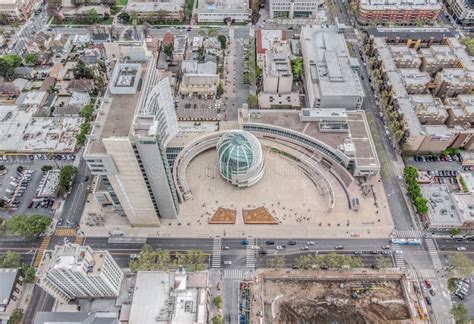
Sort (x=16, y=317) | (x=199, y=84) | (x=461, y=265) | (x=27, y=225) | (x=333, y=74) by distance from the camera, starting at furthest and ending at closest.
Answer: (x=199, y=84) < (x=333, y=74) < (x=27, y=225) < (x=461, y=265) < (x=16, y=317)

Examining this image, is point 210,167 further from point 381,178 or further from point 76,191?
point 381,178

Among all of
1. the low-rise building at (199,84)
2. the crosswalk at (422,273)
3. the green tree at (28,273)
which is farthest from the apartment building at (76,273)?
the crosswalk at (422,273)

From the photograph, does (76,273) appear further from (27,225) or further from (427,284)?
(427,284)

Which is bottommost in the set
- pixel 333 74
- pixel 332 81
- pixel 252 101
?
pixel 252 101

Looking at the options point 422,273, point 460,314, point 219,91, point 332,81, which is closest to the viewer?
point 460,314

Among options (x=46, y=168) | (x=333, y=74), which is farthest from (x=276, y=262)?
(x=46, y=168)

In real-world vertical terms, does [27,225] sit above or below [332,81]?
below

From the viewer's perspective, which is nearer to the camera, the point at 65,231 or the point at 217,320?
the point at 217,320
